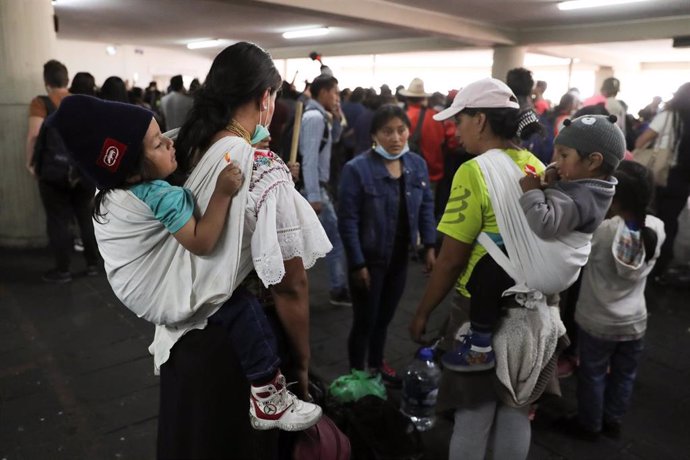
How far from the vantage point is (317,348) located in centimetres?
335

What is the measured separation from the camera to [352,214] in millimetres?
2629

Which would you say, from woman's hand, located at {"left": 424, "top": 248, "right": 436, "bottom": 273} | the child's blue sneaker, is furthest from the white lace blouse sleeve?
woman's hand, located at {"left": 424, "top": 248, "right": 436, "bottom": 273}

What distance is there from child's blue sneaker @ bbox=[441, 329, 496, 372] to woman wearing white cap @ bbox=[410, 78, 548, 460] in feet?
0.13

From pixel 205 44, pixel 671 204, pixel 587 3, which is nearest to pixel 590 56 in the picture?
pixel 587 3

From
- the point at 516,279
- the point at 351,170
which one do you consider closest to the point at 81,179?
the point at 351,170

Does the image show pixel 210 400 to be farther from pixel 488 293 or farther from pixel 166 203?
pixel 488 293

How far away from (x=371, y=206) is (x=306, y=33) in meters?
11.1

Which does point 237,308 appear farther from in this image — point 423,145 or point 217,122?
point 423,145

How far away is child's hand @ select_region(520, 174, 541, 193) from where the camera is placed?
1.64m

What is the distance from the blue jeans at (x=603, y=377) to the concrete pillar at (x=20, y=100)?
5118 millimetres

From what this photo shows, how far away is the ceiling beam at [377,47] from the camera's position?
12.4 metres

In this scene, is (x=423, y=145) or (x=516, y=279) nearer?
(x=516, y=279)

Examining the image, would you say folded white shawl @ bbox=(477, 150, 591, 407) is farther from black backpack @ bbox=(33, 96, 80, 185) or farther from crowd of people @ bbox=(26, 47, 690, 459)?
black backpack @ bbox=(33, 96, 80, 185)

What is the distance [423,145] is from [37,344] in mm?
3863
